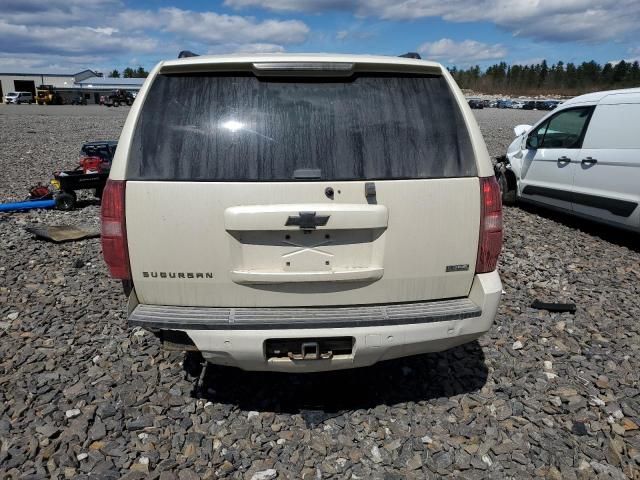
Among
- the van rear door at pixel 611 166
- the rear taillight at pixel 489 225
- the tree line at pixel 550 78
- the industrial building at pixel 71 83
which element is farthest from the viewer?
the tree line at pixel 550 78

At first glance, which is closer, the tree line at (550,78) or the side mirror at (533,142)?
the side mirror at (533,142)

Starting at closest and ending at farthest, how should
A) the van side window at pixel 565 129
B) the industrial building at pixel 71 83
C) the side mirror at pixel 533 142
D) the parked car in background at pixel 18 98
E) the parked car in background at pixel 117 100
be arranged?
the van side window at pixel 565 129 → the side mirror at pixel 533 142 → the parked car in background at pixel 117 100 → the parked car in background at pixel 18 98 → the industrial building at pixel 71 83

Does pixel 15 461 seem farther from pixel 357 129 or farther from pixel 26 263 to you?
pixel 26 263

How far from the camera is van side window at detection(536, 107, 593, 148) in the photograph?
7184 mm

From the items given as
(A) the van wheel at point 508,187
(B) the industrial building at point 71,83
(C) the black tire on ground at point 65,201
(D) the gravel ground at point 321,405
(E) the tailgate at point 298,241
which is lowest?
(D) the gravel ground at point 321,405

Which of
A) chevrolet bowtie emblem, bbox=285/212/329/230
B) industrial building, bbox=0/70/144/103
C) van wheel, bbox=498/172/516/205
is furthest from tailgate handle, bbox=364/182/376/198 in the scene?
industrial building, bbox=0/70/144/103

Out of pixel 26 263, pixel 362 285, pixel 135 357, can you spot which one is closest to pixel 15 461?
pixel 135 357

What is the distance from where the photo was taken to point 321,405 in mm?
3254

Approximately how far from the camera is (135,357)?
12.3ft

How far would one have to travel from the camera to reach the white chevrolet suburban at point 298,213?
2547 mm

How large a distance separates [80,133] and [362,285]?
75.4ft

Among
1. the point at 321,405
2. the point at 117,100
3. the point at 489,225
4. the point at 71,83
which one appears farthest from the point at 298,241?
the point at 71,83

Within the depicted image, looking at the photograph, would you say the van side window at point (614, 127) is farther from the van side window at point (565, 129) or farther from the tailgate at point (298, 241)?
the tailgate at point (298, 241)

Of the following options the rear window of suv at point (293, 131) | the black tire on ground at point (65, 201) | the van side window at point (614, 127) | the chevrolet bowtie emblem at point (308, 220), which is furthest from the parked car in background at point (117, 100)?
the chevrolet bowtie emblem at point (308, 220)
